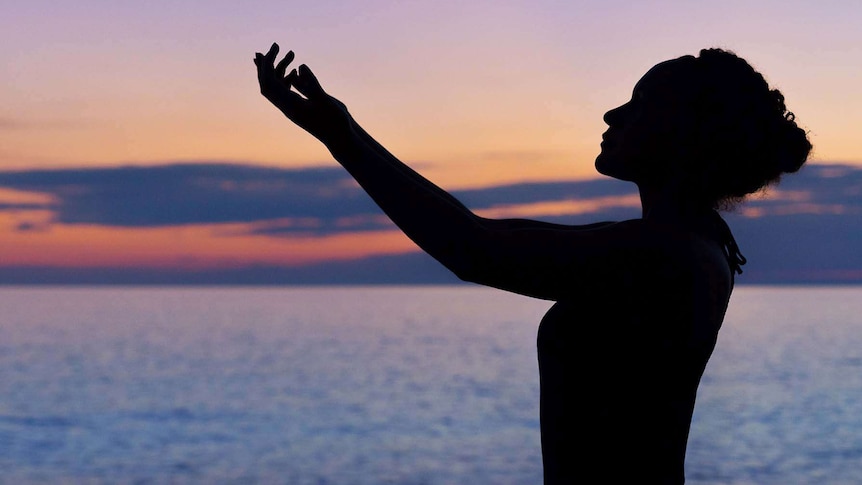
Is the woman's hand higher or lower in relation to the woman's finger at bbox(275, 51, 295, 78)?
lower

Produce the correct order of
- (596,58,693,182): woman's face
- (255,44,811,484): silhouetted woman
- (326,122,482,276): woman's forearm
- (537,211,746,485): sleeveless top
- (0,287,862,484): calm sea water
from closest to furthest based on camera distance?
(326,122,482,276): woman's forearm < (255,44,811,484): silhouetted woman < (537,211,746,485): sleeveless top < (596,58,693,182): woman's face < (0,287,862,484): calm sea water

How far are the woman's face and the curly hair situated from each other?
36mm

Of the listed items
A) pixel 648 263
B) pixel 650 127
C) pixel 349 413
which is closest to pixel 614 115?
pixel 650 127

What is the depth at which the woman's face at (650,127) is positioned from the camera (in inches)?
105

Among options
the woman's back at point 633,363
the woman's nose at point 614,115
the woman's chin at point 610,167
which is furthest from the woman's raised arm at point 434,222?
the woman's nose at point 614,115

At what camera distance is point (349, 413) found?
41594mm

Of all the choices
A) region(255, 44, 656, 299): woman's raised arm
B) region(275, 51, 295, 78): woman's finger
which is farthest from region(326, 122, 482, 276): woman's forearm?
region(275, 51, 295, 78): woman's finger

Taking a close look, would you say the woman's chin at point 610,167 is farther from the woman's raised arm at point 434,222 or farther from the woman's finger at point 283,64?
the woman's finger at point 283,64

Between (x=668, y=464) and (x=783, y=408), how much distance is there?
43614 mm

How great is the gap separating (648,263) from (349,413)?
131ft

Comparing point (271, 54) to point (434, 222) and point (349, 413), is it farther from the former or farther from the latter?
point (349, 413)

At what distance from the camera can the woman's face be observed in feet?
8.75

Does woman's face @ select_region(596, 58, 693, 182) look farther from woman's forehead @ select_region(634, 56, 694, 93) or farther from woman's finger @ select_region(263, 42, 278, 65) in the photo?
woman's finger @ select_region(263, 42, 278, 65)

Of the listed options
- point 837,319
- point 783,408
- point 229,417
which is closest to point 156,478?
point 229,417
